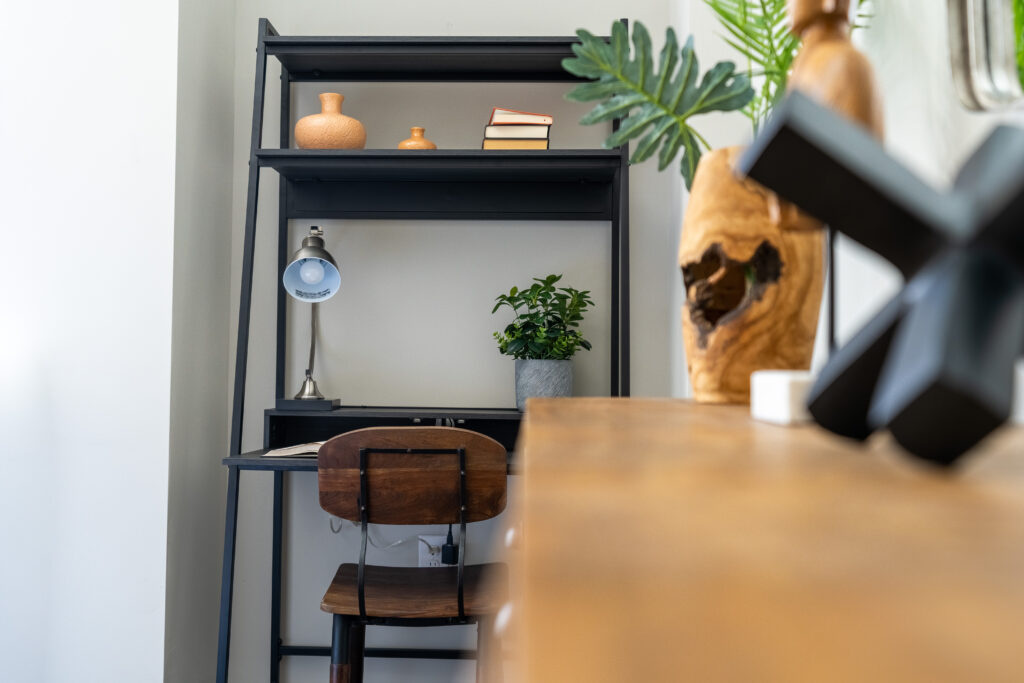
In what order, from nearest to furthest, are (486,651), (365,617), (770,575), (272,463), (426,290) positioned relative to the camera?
(770,575)
(365,617)
(486,651)
(272,463)
(426,290)

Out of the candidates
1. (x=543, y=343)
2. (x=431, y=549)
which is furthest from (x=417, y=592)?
(x=543, y=343)

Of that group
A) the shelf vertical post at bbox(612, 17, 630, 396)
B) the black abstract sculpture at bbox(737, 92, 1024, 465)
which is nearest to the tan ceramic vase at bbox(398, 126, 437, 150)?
the shelf vertical post at bbox(612, 17, 630, 396)

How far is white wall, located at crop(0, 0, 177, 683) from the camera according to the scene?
6.64 ft

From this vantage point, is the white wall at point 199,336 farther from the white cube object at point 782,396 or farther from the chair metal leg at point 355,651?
the white cube object at point 782,396

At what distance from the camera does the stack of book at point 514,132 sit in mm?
2119

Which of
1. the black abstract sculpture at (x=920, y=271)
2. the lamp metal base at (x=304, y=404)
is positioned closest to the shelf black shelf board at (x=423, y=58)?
the lamp metal base at (x=304, y=404)

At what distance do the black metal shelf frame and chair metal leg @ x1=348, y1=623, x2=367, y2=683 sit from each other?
416 millimetres

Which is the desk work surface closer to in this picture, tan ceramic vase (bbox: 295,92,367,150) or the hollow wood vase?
the hollow wood vase

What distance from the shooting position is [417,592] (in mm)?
1701

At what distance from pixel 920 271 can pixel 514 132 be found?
6.42ft

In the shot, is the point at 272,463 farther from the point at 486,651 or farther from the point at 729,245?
the point at 729,245

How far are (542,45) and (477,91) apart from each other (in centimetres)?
36

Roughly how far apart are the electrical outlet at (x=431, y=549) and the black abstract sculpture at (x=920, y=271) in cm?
212

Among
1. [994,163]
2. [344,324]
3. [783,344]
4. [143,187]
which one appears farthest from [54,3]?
[994,163]
